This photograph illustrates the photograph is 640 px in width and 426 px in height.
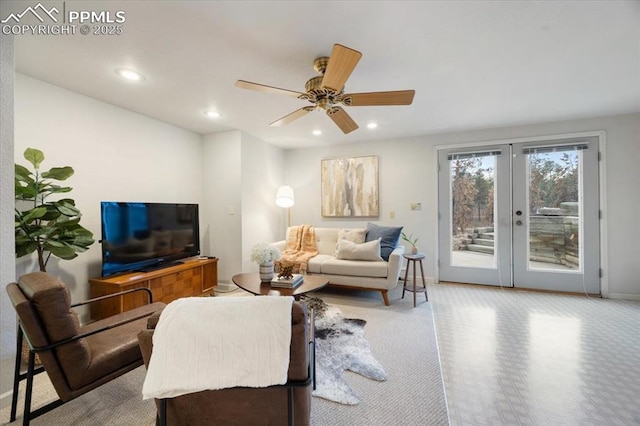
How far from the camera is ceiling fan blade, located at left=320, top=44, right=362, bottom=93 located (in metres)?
1.48

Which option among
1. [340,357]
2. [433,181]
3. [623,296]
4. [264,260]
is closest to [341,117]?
[264,260]

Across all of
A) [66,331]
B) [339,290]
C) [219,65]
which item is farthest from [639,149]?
[66,331]

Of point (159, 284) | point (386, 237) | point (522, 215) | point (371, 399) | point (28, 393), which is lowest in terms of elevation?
point (371, 399)

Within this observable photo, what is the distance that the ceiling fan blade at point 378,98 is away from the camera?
1.96 meters

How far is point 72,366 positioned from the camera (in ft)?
4.09

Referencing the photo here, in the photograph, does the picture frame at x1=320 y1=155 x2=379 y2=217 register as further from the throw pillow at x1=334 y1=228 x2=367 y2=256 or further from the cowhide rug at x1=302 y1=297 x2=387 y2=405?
the cowhide rug at x1=302 y1=297 x2=387 y2=405

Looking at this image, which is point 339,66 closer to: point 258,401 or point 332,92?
point 332,92

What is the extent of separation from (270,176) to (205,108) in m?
1.77

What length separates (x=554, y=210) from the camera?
3.63 meters

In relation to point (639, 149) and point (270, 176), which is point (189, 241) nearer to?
point (270, 176)

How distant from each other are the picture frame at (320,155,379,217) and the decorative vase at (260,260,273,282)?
230cm

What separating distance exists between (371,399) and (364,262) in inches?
74.5

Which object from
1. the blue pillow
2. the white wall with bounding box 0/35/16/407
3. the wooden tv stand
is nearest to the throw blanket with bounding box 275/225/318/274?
the blue pillow

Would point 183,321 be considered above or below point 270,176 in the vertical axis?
below
